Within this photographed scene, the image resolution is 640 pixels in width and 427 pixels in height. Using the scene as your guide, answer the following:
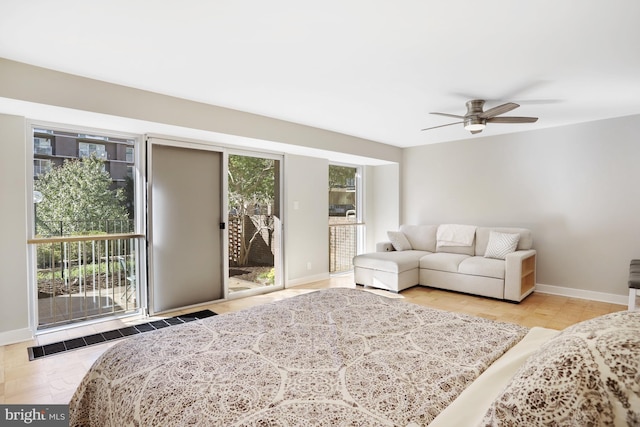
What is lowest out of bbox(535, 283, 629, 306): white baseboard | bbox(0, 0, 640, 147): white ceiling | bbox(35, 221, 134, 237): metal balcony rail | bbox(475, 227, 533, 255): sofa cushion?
bbox(535, 283, 629, 306): white baseboard

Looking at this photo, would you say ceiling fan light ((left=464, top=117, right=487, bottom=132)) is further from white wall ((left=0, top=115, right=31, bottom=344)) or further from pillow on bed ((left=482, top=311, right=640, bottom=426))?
white wall ((left=0, top=115, right=31, bottom=344))

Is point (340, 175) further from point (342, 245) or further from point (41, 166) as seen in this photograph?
point (41, 166)

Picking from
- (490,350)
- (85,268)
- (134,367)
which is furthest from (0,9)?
(490,350)

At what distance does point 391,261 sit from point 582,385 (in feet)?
13.7

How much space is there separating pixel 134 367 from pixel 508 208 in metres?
5.39

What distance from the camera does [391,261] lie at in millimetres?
4922

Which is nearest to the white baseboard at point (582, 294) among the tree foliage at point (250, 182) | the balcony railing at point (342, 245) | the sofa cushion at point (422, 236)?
the sofa cushion at point (422, 236)

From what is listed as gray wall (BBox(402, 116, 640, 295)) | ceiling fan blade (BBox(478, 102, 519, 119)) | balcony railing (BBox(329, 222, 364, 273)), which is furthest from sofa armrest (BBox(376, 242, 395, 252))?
ceiling fan blade (BBox(478, 102, 519, 119))

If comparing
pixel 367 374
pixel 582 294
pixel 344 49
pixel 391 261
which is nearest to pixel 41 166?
pixel 344 49

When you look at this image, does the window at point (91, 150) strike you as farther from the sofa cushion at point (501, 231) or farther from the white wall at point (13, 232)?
the sofa cushion at point (501, 231)

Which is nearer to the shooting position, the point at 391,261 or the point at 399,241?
the point at 391,261

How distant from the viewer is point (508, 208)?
529cm

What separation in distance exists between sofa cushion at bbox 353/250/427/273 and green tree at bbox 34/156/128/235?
329cm

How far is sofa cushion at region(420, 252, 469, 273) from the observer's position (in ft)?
16.1
